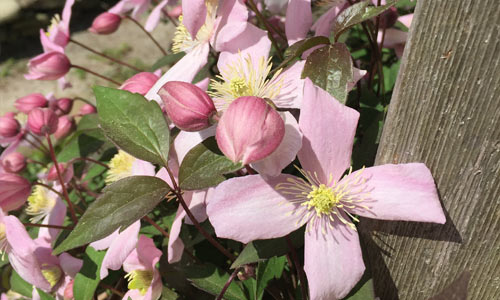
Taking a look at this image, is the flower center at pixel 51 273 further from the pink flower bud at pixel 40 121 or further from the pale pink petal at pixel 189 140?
the pale pink petal at pixel 189 140

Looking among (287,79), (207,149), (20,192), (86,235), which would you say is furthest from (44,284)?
(287,79)

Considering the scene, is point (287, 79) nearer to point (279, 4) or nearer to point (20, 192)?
point (279, 4)

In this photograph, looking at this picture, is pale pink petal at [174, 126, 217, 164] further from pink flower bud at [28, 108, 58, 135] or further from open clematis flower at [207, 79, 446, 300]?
pink flower bud at [28, 108, 58, 135]

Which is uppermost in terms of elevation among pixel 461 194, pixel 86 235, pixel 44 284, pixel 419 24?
pixel 419 24

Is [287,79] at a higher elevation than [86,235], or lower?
higher

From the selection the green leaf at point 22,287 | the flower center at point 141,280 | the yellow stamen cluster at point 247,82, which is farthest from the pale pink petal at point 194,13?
the green leaf at point 22,287
